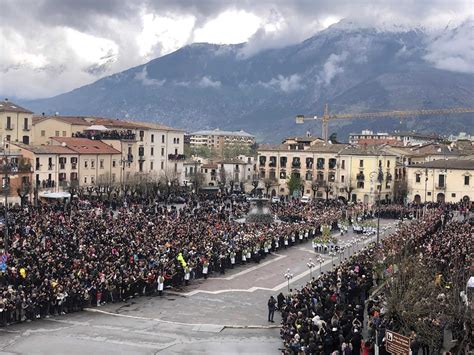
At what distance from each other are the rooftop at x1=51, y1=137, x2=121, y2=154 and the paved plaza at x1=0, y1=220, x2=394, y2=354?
47.5 m

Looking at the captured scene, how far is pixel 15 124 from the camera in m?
81.3

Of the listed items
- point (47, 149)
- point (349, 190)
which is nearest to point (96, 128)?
point (47, 149)

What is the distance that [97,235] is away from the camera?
1534 inches

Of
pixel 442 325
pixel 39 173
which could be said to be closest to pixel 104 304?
pixel 442 325

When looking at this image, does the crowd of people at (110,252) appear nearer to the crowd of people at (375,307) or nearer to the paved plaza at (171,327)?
the paved plaza at (171,327)

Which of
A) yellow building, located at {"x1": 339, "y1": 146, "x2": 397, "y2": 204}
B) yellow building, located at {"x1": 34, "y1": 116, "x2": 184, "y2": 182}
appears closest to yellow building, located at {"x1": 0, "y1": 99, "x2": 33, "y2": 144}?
yellow building, located at {"x1": 34, "y1": 116, "x2": 184, "y2": 182}

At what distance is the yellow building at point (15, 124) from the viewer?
79.9 meters

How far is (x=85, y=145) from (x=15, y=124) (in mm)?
8791

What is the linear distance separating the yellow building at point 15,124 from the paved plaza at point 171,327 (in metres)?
53.1

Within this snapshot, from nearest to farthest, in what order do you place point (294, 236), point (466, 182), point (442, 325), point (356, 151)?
point (442, 325), point (294, 236), point (466, 182), point (356, 151)

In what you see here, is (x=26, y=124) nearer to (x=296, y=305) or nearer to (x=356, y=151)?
(x=356, y=151)

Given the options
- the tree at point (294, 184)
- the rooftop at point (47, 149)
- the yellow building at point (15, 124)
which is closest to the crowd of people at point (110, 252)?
the rooftop at point (47, 149)

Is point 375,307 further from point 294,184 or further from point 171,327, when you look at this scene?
point 294,184

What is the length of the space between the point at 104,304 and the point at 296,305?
914 centimetres
